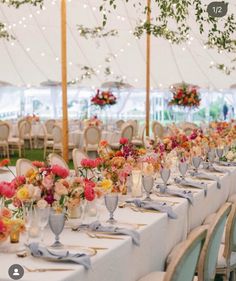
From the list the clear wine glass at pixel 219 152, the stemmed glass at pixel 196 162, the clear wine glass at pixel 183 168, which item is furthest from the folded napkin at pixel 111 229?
the clear wine glass at pixel 219 152

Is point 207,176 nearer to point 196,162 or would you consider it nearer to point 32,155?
point 196,162

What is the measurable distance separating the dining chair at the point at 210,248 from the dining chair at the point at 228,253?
40 cm

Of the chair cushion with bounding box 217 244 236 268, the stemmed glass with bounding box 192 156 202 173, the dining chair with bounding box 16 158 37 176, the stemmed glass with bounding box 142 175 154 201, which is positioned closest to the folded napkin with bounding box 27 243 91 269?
the chair cushion with bounding box 217 244 236 268

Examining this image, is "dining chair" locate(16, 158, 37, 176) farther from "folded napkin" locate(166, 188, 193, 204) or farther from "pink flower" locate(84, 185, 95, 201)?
"pink flower" locate(84, 185, 95, 201)

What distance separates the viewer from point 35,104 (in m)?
24.0

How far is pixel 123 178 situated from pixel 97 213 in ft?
1.82

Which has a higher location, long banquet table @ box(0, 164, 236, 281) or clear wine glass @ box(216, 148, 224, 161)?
clear wine glass @ box(216, 148, 224, 161)

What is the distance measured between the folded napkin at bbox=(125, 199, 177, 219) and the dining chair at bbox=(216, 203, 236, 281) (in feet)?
1.31

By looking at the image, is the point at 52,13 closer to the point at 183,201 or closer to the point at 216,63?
the point at 216,63

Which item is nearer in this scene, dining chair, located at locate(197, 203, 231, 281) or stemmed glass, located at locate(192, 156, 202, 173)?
dining chair, located at locate(197, 203, 231, 281)

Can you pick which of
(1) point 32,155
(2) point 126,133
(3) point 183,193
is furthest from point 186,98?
(3) point 183,193

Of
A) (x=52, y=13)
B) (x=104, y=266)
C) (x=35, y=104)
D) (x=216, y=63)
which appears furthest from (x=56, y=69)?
(x=104, y=266)

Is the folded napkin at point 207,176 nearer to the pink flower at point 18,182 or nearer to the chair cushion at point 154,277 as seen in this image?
the chair cushion at point 154,277

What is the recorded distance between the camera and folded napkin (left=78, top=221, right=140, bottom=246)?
11.8 feet
